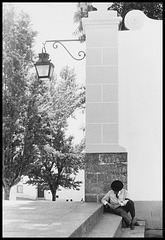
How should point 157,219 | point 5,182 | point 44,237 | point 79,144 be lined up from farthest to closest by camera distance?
point 79,144 → point 5,182 → point 157,219 → point 44,237

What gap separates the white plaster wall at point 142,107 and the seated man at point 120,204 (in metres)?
0.39

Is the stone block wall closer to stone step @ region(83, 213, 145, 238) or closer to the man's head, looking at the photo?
the man's head

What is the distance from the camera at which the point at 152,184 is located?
6.29 m

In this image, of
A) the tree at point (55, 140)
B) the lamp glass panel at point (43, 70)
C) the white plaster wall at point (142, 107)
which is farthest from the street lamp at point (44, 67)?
the tree at point (55, 140)

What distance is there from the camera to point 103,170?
618 centimetres

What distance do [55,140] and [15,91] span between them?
2.62 m

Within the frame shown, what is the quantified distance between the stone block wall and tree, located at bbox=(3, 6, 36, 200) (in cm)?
997

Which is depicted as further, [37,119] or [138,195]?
[37,119]

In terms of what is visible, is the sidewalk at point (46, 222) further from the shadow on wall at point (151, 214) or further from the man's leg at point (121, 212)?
the shadow on wall at point (151, 214)

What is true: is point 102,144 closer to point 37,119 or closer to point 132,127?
point 132,127

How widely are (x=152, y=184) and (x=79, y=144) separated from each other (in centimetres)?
1094

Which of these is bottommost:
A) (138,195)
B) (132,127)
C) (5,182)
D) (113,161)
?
(5,182)

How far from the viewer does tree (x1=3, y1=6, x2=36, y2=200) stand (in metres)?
16.0

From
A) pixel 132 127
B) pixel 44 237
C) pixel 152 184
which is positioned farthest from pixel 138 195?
pixel 44 237
